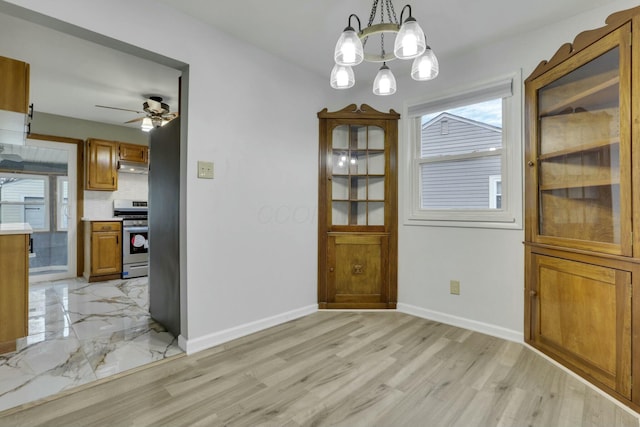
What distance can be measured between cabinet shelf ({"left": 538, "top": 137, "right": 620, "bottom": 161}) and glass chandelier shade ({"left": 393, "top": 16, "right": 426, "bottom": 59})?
4.25ft

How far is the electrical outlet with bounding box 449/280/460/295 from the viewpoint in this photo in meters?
2.82

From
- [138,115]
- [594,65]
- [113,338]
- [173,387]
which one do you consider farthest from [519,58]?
[138,115]

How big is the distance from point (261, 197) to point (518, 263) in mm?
2218

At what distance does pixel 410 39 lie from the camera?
146cm

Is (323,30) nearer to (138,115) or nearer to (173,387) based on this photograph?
(173,387)

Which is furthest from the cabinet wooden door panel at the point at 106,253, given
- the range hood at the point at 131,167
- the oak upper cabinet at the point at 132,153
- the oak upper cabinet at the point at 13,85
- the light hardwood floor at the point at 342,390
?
the light hardwood floor at the point at 342,390

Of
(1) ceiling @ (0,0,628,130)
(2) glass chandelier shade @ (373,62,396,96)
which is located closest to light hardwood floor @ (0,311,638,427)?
(2) glass chandelier shade @ (373,62,396,96)

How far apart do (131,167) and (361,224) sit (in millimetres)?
4133

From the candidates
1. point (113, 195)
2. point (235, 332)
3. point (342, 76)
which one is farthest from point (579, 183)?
point (113, 195)

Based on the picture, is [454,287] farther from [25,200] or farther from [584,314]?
[25,200]

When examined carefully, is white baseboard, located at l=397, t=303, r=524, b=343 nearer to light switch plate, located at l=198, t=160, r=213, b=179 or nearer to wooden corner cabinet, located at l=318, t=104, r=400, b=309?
wooden corner cabinet, located at l=318, t=104, r=400, b=309

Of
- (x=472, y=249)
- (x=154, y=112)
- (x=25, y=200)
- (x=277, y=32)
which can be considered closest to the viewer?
(x=277, y=32)

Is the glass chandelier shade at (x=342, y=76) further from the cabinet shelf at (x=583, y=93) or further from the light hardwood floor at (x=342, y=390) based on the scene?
the light hardwood floor at (x=342, y=390)

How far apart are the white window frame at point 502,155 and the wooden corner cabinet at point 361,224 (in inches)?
6.7
